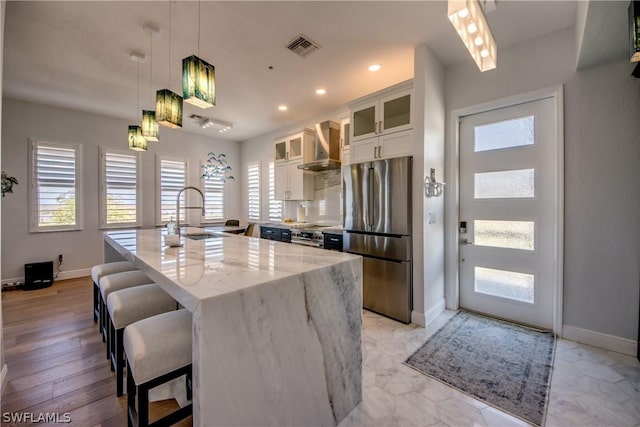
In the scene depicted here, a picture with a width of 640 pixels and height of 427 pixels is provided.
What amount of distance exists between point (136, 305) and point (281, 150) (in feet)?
12.7

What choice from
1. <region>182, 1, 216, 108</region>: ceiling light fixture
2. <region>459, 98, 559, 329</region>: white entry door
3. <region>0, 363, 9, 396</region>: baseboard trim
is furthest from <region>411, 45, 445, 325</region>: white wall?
<region>0, 363, 9, 396</region>: baseboard trim

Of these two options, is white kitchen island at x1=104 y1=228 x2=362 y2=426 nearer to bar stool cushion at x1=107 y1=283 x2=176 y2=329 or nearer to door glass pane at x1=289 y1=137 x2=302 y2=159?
bar stool cushion at x1=107 y1=283 x2=176 y2=329

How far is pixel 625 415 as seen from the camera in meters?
1.61

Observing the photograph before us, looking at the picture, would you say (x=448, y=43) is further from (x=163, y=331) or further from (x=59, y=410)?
(x=59, y=410)

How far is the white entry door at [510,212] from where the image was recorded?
2664 mm

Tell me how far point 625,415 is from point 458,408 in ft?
3.18

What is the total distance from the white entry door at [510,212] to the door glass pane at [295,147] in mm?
2550

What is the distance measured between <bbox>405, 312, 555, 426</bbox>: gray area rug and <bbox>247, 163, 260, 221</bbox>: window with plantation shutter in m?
4.60

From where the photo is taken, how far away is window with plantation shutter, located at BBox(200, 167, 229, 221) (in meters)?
6.14

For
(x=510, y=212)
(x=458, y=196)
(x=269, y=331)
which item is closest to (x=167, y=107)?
(x=269, y=331)

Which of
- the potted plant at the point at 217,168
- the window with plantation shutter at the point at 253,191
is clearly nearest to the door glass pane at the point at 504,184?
the window with plantation shutter at the point at 253,191

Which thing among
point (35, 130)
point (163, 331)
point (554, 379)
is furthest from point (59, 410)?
point (35, 130)

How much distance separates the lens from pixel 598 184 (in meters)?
2.36

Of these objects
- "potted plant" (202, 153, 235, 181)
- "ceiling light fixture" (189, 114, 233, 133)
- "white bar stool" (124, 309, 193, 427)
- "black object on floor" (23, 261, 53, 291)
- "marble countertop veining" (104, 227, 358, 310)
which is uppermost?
"ceiling light fixture" (189, 114, 233, 133)
